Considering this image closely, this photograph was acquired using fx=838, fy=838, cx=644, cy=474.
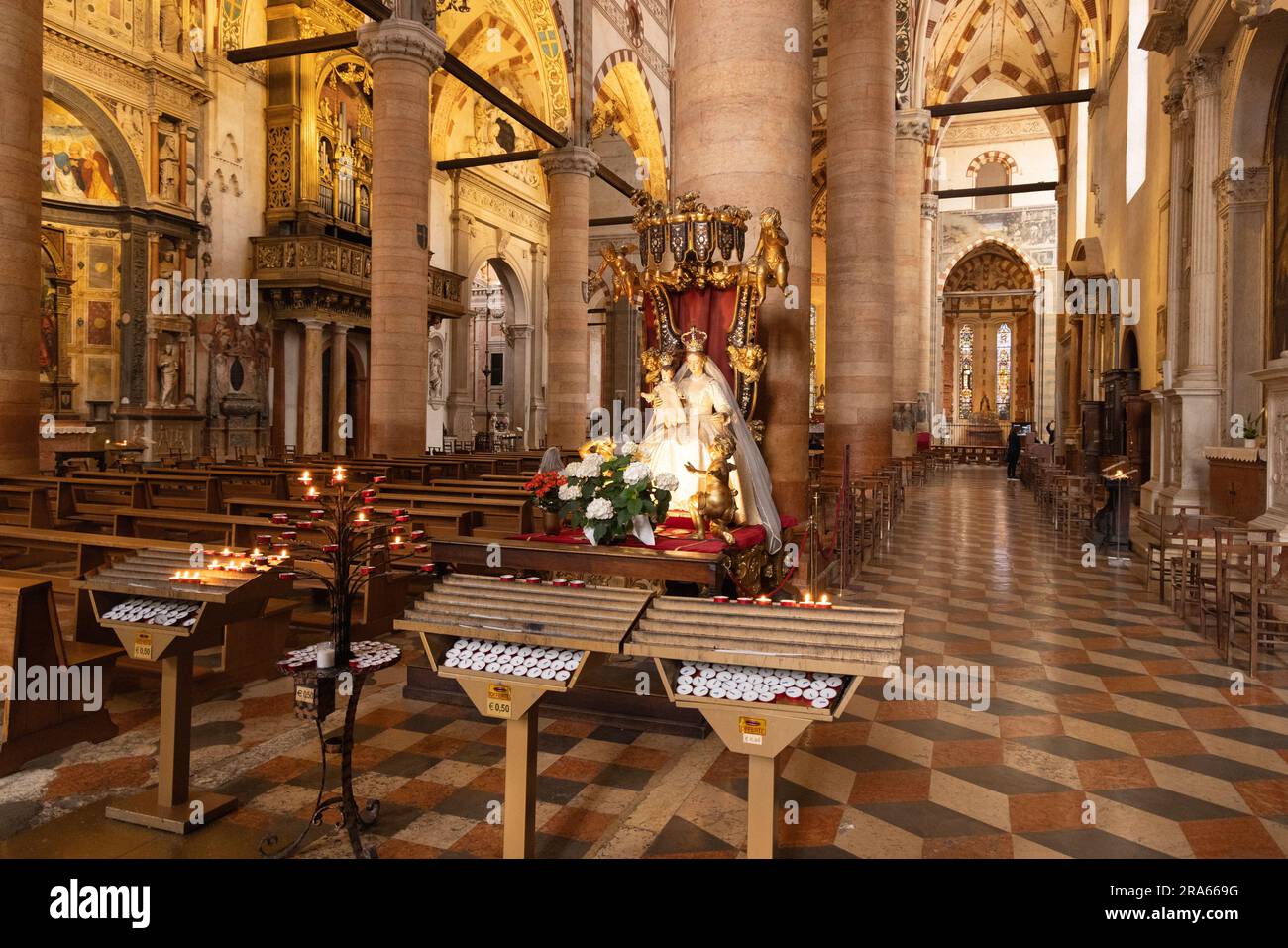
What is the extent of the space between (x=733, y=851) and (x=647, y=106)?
82.9 feet

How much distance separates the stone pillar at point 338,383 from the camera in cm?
1912

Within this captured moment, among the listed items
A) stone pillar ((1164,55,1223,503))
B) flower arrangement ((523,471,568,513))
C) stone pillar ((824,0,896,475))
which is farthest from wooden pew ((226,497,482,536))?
stone pillar ((1164,55,1223,503))

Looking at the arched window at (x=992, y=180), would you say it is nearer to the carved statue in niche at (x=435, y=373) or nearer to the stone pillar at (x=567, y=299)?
the stone pillar at (x=567, y=299)

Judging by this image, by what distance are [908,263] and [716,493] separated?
56.1 feet

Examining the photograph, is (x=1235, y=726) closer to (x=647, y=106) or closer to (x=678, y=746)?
(x=678, y=746)

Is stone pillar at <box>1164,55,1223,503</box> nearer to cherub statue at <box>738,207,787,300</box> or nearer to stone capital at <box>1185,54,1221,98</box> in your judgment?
stone capital at <box>1185,54,1221,98</box>

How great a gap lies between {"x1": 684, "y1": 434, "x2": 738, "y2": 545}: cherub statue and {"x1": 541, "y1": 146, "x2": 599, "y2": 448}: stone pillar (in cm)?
1195

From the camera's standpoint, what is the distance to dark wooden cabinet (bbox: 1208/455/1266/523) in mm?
9016

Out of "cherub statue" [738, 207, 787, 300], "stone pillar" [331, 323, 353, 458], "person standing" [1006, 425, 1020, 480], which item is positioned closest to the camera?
"cherub statue" [738, 207, 787, 300]

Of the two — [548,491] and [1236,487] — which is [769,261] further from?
[1236,487]

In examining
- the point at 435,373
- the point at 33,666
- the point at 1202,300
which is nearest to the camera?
the point at 33,666

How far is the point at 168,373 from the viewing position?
16.1 metres

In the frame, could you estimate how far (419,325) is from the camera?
1320 cm
